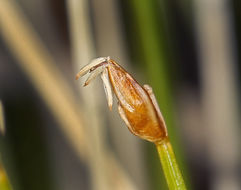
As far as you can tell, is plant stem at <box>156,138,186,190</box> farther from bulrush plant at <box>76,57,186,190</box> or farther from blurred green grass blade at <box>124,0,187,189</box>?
blurred green grass blade at <box>124,0,187,189</box>

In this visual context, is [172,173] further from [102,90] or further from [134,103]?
[102,90]

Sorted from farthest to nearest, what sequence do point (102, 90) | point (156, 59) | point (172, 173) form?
point (102, 90)
point (156, 59)
point (172, 173)

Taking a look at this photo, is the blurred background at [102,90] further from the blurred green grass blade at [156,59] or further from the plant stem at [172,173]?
the plant stem at [172,173]

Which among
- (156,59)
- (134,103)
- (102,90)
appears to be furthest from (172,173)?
(102,90)

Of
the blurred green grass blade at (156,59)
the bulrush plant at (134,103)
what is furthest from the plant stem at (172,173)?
the blurred green grass blade at (156,59)

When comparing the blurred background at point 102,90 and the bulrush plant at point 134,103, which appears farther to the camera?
the blurred background at point 102,90

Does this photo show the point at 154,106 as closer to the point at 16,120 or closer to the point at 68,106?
the point at 68,106

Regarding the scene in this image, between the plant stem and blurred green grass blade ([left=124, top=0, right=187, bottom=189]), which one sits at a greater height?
blurred green grass blade ([left=124, top=0, right=187, bottom=189])

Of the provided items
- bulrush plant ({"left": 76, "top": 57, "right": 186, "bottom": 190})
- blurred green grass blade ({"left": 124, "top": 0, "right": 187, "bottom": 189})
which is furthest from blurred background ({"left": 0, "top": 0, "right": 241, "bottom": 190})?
bulrush plant ({"left": 76, "top": 57, "right": 186, "bottom": 190})
